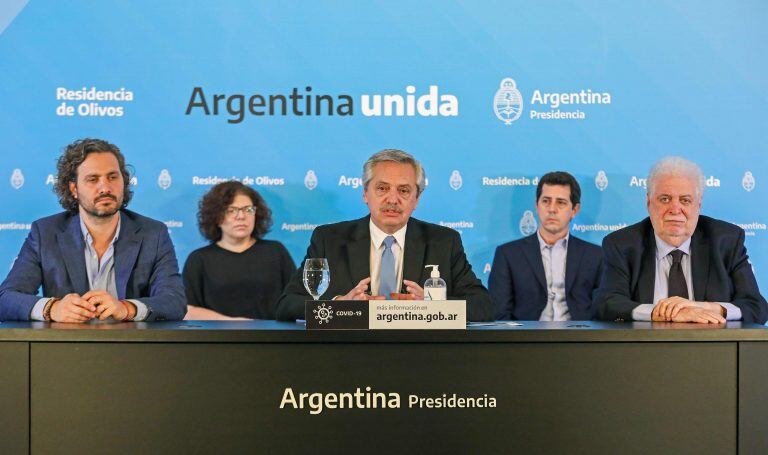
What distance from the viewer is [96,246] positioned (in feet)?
14.9

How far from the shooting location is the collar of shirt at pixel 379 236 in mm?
4461

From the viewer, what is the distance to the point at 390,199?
4.50 metres

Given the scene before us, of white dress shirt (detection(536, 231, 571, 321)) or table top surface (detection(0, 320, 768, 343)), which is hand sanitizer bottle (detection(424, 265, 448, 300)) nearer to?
table top surface (detection(0, 320, 768, 343))

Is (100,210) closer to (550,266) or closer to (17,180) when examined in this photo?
(17,180)

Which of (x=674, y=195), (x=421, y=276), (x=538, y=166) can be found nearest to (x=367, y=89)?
(x=538, y=166)

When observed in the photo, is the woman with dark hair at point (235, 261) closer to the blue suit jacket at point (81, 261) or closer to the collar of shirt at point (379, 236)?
the blue suit jacket at point (81, 261)

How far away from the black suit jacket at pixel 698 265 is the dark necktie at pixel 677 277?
0.17 ft

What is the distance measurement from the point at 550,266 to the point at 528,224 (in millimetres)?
282

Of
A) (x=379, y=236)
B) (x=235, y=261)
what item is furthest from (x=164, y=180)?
(x=379, y=236)

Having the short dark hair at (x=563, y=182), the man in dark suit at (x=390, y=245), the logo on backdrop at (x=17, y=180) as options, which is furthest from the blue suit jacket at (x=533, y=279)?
the logo on backdrop at (x=17, y=180)

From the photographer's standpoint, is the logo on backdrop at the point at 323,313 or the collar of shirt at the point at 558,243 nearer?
the logo on backdrop at the point at 323,313

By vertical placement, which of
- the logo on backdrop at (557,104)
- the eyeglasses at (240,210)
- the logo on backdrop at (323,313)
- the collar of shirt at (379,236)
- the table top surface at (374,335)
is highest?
the logo on backdrop at (557,104)

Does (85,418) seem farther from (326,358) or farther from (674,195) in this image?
(674,195)

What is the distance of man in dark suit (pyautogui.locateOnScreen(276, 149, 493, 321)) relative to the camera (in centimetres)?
436
